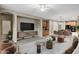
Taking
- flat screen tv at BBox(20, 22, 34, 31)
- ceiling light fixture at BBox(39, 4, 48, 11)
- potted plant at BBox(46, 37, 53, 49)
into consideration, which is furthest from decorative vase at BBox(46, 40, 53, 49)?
ceiling light fixture at BBox(39, 4, 48, 11)

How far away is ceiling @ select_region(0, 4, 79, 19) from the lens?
2.04m

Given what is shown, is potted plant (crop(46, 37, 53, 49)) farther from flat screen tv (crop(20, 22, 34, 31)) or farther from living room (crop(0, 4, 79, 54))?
flat screen tv (crop(20, 22, 34, 31))

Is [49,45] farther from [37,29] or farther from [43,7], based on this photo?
[43,7]

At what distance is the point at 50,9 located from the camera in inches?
82.7

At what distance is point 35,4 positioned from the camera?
2033 mm

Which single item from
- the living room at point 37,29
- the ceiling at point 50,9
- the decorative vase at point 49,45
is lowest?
the decorative vase at point 49,45

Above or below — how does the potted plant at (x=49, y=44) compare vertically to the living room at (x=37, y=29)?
below

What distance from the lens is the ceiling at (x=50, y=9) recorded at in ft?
6.68

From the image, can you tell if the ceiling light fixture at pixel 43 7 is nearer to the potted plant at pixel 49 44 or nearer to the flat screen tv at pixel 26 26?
the flat screen tv at pixel 26 26

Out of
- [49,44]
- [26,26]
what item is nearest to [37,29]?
[26,26]

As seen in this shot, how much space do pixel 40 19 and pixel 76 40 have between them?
80cm

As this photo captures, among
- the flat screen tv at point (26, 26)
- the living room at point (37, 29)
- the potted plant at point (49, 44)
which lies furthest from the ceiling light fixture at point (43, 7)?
the potted plant at point (49, 44)
